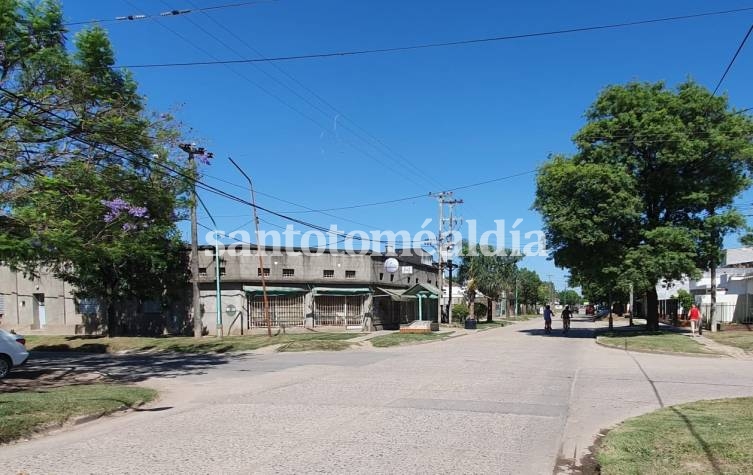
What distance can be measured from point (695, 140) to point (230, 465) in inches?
1089

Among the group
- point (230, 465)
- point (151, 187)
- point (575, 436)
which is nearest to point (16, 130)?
point (151, 187)

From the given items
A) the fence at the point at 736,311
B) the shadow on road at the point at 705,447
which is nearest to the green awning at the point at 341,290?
the fence at the point at 736,311

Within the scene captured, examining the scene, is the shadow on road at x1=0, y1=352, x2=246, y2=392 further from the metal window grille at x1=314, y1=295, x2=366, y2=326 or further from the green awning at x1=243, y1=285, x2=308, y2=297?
the metal window grille at x1=314, y1=295, x2=366, y2=326

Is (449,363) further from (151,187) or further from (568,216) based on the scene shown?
(568,216)

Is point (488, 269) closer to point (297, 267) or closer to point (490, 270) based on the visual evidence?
point (490, 270)

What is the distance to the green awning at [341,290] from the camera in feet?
121

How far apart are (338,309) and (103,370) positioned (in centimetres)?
1988

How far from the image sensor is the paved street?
23.2 feet

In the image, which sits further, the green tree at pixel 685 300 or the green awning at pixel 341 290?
the green tree at pixel 685 300

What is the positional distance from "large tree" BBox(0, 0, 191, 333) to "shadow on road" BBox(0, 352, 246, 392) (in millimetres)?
2939

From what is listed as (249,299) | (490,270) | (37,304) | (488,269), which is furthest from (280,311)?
(490,270)

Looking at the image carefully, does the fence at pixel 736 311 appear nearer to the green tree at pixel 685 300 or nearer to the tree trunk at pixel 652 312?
the tree trunk at pixel 652 312

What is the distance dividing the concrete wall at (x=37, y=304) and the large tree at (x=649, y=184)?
93.8 feet

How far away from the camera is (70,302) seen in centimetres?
3775
